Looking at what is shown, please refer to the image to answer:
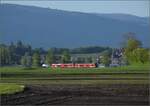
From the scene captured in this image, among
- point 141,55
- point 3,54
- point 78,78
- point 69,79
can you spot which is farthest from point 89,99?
point 3,54

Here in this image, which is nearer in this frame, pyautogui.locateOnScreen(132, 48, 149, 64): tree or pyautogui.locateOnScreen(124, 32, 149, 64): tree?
pyautogui.locateOnScreen(132, 48, 149, 64): tree

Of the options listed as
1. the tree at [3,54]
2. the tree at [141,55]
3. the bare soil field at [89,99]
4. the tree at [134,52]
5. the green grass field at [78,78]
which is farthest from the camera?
the tree at [134,52]

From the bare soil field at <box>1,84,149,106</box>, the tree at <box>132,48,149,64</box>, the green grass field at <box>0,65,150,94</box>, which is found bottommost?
the bare soil field at <box>1,84,149,106</box>

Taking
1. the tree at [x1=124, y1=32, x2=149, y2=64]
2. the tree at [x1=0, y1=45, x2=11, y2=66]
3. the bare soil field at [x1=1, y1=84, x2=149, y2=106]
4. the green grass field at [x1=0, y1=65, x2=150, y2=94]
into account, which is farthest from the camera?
the tree at [x1=124, y1=32, x2=149, y2=64]

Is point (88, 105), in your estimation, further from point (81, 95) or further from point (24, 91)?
point (24, 91)

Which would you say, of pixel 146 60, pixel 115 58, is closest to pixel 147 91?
pixel 146 60

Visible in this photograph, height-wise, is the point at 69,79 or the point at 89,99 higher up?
the point at 69,79

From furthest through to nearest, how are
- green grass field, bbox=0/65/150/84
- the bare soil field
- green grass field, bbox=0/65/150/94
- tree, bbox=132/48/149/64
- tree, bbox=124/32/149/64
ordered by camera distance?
tree, bbox=124/32/149/64, tree, bbox=132/48/149/64, green grass field, bbox=0/65/150/84, green grass field, bbox=0/65/150/94, the bare soil field

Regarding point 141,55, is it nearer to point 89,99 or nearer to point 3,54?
point 3,54

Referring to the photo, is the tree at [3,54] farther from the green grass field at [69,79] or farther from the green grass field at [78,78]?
the green grass field at [69,79]

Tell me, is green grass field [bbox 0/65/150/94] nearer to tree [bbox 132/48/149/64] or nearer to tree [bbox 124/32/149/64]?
tree [bbox 132/48/149/64]

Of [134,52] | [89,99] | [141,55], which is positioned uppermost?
[134,52]

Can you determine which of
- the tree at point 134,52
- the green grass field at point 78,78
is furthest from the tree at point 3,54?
the green grass field at point 78,78

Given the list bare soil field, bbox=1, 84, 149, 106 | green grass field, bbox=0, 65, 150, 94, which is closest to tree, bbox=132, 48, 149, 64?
green grass field, bbox=0, 65, 150, 94
